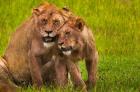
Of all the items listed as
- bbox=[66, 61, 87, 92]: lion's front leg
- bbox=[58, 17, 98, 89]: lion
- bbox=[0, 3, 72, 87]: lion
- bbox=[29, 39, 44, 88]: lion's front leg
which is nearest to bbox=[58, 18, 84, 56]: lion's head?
bbox=[58, 17, 98, 89]: lion

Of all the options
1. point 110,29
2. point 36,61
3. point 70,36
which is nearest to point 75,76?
point 70,36

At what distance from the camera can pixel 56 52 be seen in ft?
30.7

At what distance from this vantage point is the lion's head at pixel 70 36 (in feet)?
29.6

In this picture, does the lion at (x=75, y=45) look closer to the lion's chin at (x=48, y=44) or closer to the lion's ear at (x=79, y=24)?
the lion's ear at (x=79, y=24)

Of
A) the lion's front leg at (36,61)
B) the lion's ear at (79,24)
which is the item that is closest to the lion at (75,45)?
the lion's ear at (79,24)

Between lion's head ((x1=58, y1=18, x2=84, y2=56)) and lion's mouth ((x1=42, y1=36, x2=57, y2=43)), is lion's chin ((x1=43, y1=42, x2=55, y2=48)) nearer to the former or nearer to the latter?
lion's mouth ((x1=42, y1=36, x2=57, y2=43))

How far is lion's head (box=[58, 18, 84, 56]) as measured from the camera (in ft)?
29.6

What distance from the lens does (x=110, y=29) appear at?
14.8m

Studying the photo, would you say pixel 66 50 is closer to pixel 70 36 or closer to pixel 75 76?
pixel 70 36

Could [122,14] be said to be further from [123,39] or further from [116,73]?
[116,73]

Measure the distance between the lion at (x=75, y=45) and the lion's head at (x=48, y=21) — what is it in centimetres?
11

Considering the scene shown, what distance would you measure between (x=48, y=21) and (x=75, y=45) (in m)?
0.55

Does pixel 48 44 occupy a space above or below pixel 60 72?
above

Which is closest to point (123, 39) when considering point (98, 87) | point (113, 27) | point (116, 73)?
point (113, 27)
